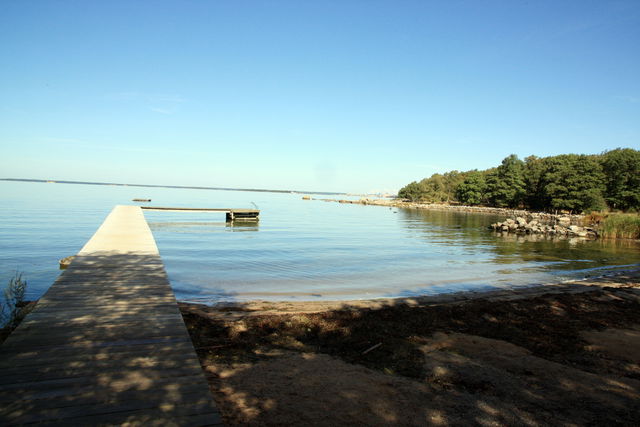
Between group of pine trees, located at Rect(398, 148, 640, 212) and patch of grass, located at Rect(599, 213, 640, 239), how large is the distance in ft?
112

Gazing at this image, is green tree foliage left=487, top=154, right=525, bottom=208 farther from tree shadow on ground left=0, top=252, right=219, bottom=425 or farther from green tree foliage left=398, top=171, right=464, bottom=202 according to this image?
tree shadow on ground left=0, top=252, right=219, bottom=425

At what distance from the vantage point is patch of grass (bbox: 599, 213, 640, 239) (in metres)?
38.2

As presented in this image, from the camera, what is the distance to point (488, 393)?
5312mm

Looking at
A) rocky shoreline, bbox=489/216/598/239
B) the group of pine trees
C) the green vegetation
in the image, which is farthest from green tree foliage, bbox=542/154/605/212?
the green vegetation

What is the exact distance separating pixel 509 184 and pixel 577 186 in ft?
80.7

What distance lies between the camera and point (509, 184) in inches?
3738

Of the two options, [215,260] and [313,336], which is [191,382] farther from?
[215,260]

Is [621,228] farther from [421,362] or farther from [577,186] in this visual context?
[421,362]

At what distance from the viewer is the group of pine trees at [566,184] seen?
69.4 metres

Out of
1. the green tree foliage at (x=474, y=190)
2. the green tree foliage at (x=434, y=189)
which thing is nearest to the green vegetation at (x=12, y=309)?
the green tree foliage at (x=474, y=190)

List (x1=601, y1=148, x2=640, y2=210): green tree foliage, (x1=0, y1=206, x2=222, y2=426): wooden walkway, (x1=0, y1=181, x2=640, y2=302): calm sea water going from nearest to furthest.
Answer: (x1=0, y1=206, x2=222, y2=426): wooden walkway, (x1=0, y1=181, x2=640, y2=302): calm sea water, (x1=601, y1=148, x2=640, y2=210): green tree foliage

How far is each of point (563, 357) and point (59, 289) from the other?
9912 mm

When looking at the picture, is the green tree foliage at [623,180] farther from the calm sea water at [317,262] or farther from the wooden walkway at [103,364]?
the wooden walkway at [103,364]

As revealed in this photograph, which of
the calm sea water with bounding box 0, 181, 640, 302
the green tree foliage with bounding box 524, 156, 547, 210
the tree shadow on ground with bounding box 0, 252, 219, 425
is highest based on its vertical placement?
the green tree foliage with bounding box 524, 156, 547, 210
